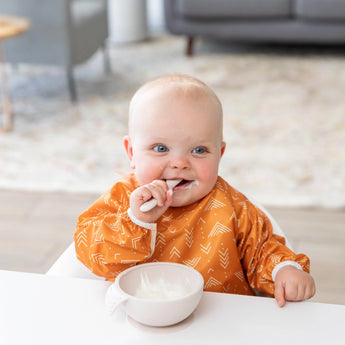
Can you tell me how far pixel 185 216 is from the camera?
0.98 m

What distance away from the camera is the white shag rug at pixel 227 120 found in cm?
236

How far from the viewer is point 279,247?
0.98m

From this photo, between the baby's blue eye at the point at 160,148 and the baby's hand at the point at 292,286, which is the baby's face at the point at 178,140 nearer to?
the baby's blue eye at the point at 160,148

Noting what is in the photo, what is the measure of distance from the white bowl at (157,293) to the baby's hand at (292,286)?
0.41 feet

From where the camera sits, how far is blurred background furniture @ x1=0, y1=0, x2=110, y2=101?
3146 millimetres

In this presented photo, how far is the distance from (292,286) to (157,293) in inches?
7.9

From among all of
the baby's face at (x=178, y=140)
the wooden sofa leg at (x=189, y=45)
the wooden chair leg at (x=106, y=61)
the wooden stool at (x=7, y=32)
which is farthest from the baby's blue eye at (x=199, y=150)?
the wooden sofa leg at (x=189, y=45)

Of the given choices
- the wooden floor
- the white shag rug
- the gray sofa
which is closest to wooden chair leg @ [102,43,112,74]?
the white shag rug

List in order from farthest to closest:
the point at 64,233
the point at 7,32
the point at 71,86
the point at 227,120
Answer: the point at 71,86, the point at 227,120, the point at 7,32, the point at 64,233

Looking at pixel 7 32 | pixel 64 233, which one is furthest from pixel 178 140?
pixel 7 32

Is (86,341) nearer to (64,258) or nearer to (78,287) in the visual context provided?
(78,287)

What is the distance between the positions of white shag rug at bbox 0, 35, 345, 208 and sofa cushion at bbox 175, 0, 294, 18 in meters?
0.30

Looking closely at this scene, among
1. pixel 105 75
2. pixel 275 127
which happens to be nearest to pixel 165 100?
pixel 275 127

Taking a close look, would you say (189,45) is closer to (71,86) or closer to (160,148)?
(71,86)
